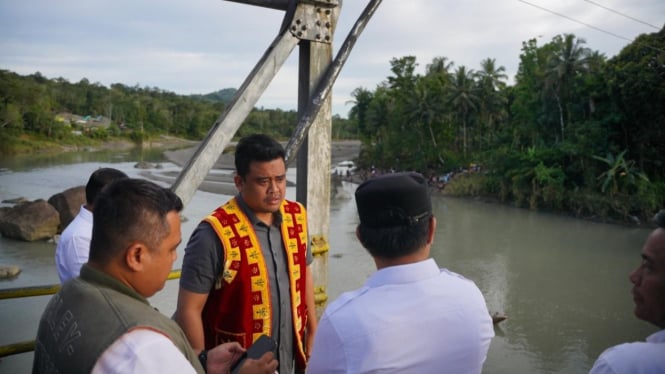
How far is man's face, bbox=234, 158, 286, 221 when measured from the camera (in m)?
2.22

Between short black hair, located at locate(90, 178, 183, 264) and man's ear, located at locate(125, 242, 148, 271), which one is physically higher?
short black hair, located at locate(90, 178, 183, 264)

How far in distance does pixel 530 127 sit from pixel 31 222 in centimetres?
2502

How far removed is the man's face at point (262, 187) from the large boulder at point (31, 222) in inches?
639

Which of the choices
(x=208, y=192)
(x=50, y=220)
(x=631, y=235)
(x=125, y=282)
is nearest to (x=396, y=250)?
(x=125, y=282)

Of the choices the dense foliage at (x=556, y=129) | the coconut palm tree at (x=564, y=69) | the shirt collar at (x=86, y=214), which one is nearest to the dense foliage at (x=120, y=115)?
the dense foliage at (x=556, y=129)

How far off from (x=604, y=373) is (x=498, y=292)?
1470 cm

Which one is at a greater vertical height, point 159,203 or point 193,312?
point 159,203

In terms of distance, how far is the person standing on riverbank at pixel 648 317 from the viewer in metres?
1.11

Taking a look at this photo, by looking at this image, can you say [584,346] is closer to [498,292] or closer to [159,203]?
[498,292]

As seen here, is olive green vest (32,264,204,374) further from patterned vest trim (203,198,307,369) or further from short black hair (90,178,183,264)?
patterned vest trim (203,198,307,369)

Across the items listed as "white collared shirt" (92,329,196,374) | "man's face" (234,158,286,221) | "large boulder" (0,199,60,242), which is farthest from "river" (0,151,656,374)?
"white collared shirt" (92,329,196,374)

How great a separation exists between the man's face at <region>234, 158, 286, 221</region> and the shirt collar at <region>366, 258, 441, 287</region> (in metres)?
0.94

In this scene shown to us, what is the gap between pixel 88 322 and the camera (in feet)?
3.34

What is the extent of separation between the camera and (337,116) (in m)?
101
